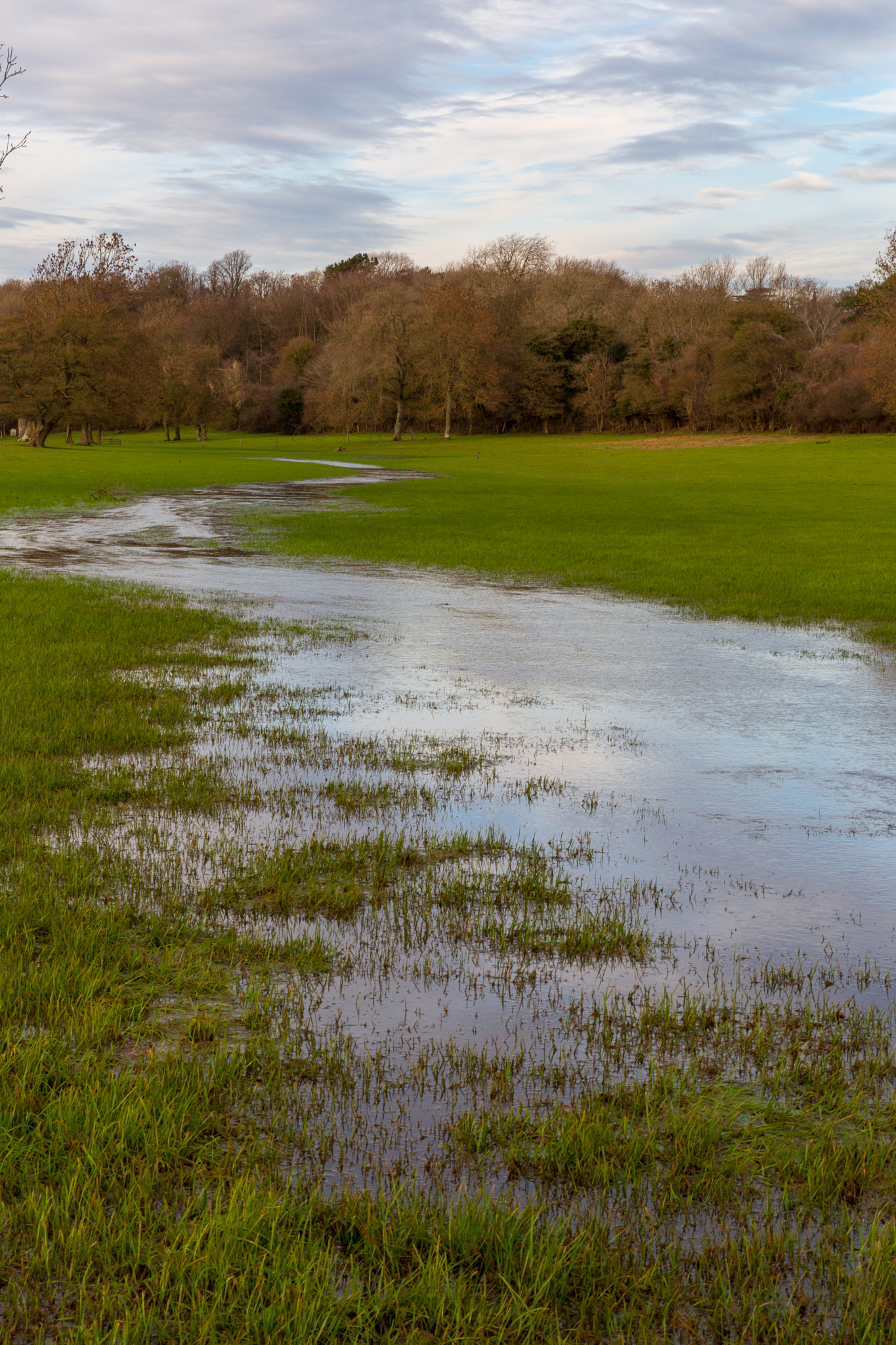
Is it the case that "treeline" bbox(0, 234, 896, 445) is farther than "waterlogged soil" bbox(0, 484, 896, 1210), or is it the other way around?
"treeline" bbox(0, 234, 896, 445)

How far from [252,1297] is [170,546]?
24425 millimetres

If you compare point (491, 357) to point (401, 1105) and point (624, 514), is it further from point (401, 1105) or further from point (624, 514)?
point (401, 1105)

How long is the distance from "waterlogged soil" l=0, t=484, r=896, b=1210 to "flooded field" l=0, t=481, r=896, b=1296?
0.07 ft

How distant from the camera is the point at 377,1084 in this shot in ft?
14.1

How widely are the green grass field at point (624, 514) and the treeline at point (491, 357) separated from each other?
601 centimetres

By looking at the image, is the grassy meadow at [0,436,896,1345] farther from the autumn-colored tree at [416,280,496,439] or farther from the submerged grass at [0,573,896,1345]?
the autumn-colored tree at [416,280,496,439]

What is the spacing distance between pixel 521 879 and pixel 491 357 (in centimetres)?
8776

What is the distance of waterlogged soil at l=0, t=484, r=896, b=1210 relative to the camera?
4406 mm

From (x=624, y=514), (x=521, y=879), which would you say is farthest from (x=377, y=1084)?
(x=624, y=514)

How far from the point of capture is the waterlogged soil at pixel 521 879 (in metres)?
4.41

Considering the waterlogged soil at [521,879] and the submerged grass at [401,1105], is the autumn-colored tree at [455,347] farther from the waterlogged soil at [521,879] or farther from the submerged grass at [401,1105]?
the submerged grass at [401,1105]

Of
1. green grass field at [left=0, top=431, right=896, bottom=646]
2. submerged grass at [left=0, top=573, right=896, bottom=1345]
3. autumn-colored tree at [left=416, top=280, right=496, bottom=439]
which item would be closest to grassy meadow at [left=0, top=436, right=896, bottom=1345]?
submerged grass at [left=0, top=573, right=896, bottom=1345]

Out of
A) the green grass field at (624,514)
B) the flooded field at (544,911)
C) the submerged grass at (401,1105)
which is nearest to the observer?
the submerged grass at (401,1105)

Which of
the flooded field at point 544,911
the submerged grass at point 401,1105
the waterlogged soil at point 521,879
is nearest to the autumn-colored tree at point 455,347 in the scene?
the waterlogged soil at point 521,879
